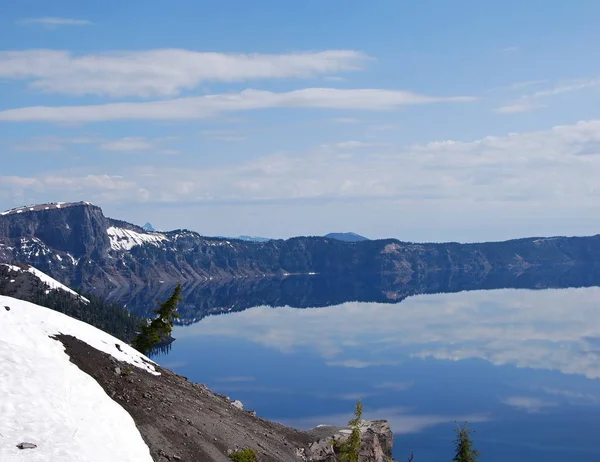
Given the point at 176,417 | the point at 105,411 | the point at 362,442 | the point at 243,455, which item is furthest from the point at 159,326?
the point at 105,411

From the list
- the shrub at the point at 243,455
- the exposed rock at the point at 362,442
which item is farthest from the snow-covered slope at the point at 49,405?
the exposed rock at the point at 362,442

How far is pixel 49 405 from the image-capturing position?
38.0 m

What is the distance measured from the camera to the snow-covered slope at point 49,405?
108ft

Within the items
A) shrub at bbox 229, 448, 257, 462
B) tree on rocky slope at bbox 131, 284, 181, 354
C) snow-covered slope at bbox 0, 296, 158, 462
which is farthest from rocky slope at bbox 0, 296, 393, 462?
tree on rocky slope at bbox 131, 284, 181, 354

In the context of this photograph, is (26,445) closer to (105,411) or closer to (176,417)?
(105,411)

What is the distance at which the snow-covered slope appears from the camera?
1300 inches

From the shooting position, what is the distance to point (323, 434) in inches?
2867

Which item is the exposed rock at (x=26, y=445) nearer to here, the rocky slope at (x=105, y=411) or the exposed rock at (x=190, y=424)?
the rocky slope at (x=105, y=411)

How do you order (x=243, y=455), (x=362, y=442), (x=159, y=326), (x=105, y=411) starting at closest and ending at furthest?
(x=105, y=411) < (x=243, y=455) < (x=362, y=442) < (x=159, y=326)

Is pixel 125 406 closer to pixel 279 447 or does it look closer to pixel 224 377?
pixel 279 447

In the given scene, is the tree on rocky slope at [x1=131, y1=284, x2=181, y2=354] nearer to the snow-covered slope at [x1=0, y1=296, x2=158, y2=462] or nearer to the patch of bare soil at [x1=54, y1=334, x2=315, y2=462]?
the patch of bare soil at [x1=54, y1=334, x2=315, y2=462]

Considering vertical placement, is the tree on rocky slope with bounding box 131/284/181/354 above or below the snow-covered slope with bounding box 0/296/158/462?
above

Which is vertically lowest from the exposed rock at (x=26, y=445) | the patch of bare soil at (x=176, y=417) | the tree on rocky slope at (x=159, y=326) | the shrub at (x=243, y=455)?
the exposed rock at (x=26, y=445)

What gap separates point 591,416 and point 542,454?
32.2 m
